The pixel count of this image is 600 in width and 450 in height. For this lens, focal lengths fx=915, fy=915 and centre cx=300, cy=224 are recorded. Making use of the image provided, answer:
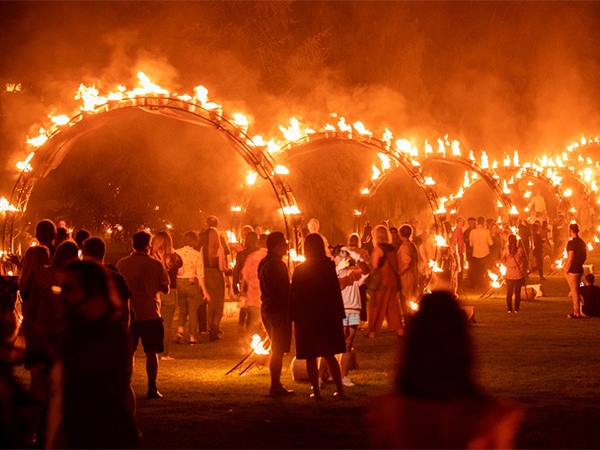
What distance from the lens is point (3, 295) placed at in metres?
9.76

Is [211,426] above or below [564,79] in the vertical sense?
below

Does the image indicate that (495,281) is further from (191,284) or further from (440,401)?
(440,401)

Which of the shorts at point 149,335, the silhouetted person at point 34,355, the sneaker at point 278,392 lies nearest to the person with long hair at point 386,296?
the sneaker at point 278,392

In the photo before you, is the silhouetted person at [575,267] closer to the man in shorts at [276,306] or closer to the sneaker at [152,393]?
the man in shorts at [276,306]

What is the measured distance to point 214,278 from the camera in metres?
15.2

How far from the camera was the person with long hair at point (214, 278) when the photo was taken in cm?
1510

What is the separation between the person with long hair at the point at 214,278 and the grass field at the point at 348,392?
1.12ft

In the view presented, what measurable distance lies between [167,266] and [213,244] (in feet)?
8.45

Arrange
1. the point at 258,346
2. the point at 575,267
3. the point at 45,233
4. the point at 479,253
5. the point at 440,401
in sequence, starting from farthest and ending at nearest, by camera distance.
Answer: the point at 479,253
the point at 575,267
the point at 258,346
the point at 45,233
the point at 440,401

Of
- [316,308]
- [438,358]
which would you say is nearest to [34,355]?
[316,308]

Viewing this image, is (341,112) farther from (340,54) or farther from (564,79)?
(564,79)

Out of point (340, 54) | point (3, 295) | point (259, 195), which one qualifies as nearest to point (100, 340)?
point (3, 295)

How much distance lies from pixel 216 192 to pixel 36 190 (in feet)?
17.3

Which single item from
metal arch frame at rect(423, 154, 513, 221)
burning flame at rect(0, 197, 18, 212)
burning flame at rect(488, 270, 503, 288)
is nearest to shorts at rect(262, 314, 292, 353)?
burning flame at rect(0, 197, 18, 212)
